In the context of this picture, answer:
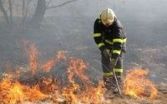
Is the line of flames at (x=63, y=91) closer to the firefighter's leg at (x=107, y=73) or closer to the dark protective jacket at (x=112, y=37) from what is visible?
the firefighter's leg at (x=107, y=73)

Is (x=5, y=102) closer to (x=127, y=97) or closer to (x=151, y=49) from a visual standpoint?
(x=127, y=97)

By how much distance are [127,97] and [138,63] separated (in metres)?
6.77

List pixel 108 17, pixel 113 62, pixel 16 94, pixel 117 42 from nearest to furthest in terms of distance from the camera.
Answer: pixel 16 94
pixel 117 42
pixel 108 17
pixel 113 62

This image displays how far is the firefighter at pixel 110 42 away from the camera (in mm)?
9641

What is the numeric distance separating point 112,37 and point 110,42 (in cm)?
18

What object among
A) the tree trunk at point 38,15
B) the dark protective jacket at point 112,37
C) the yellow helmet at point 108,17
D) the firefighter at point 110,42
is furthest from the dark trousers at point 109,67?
the tree trunk at point 38,15

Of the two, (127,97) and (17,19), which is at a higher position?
(17,19)

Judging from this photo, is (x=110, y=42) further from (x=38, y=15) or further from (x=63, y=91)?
(x=38, y=15)

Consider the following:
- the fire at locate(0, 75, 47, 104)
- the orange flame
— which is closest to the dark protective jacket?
the fire at locate(0, 75, 47, 104)

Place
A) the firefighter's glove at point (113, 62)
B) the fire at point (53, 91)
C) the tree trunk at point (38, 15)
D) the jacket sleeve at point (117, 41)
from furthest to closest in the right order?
1. the tree trunk at point (38, 15)
2. the firefighter's glove at point (113, 62)
3. the jacket sleeve at point (117, 41)
4. the fire at point (53, 91)

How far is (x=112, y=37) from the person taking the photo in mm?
9898

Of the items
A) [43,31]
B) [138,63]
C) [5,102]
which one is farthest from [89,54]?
[5,102]

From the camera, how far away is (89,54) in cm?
1697

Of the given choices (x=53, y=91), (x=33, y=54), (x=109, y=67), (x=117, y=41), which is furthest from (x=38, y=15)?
(x=53, y=91)
